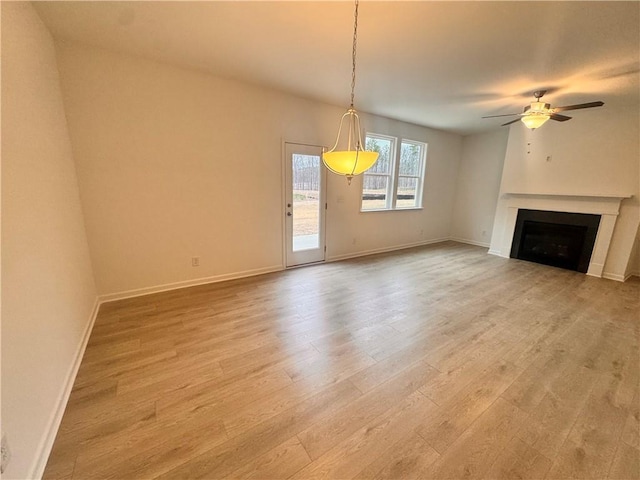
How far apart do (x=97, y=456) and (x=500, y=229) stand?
666 centimetres

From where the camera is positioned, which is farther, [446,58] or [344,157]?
[446,58]

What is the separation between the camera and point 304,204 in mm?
4312

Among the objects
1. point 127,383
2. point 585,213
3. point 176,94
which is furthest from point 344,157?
point 585,213

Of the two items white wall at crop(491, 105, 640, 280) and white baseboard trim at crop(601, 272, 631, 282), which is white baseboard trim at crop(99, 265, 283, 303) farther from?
white baseboard trim at crop(601, 272, 631, 282)

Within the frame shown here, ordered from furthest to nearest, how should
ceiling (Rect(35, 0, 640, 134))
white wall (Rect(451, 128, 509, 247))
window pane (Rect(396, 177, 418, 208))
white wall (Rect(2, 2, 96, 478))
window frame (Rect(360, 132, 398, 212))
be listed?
white wall (Rect(451, 128, 509, 247))
window pane (Rect(396, 177, 418, 208))
window frame (Rect(360, 132, 398, 212))
ceiling (Rect(35, 0, 640, 134))
white wall (Rect(2, 2, 96, 478))

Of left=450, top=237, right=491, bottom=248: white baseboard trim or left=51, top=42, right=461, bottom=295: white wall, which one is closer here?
left=51, top=42, right=461, bottom=295: white wall

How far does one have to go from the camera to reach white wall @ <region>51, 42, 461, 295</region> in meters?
2.71

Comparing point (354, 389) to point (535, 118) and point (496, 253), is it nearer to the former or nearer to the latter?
point (535, 118)

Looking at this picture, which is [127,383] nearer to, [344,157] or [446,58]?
[344,157]

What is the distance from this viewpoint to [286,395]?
1771 mm

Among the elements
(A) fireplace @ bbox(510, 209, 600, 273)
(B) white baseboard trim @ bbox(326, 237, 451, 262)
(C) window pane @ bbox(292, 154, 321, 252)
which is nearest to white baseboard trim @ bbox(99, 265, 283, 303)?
(C) window pane @ bbox(292, 154, 321, 252)

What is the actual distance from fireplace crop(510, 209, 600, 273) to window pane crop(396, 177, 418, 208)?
6.79 ft

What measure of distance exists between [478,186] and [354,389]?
6.30m

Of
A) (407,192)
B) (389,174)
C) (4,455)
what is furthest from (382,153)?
(4,455)
